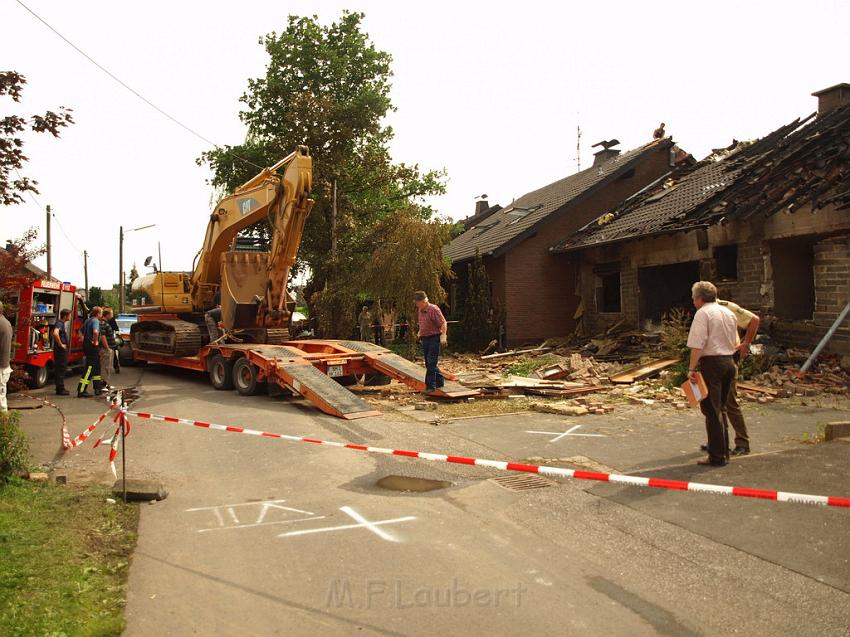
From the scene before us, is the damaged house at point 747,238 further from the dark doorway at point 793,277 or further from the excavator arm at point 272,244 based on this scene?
the excavator arm at point 272,244

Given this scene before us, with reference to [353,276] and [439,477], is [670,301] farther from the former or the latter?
[439,477]

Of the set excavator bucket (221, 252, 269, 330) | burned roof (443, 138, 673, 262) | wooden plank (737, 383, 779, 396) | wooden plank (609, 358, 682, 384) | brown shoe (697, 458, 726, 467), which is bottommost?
brown shoe (697, 458, 726, 467)

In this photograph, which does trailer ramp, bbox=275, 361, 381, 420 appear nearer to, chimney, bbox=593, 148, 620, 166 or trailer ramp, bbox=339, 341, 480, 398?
trailer ramp, bbox=339, 341, 480, 398

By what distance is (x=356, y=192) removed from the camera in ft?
80.7

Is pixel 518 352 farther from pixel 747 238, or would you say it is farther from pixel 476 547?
pixel 476 547

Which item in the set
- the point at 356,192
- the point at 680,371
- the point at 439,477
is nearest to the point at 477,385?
the point at 680,371

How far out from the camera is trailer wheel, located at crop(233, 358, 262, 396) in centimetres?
1162

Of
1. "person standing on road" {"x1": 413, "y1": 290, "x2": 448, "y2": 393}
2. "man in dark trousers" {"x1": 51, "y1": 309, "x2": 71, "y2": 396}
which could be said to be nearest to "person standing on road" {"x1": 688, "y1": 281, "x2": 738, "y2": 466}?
"person standing on road" {"x1": 413, "y1": 290, "x2": 448, "y2": 393}

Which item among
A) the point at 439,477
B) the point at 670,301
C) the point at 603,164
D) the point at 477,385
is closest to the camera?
the point at 439,477

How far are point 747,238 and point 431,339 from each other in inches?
323

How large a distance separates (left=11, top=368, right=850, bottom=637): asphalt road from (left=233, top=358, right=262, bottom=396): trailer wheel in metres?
4.15

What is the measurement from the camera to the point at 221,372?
1277cm

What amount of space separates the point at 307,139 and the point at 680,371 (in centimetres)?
1660

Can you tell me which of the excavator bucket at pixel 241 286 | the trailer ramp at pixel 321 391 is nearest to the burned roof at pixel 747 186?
the trailer ramp at pixel 321 391
